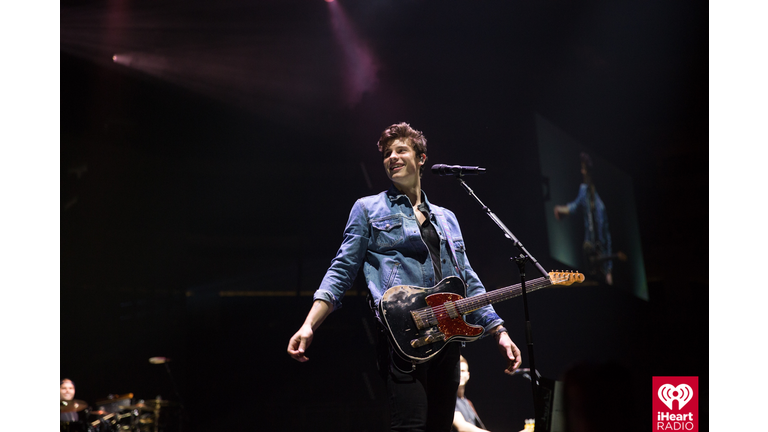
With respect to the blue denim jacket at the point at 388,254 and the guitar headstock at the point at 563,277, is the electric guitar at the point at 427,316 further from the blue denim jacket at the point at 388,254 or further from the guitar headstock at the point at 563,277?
the guitar headstock at the point at 563,277

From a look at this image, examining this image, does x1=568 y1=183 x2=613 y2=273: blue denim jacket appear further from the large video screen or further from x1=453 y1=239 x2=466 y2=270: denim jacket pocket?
x1=453 y1=239 x2=466 y2=270: denim jacket pocket

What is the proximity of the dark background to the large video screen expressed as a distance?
3.3 inches

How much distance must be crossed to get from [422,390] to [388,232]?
63 cm

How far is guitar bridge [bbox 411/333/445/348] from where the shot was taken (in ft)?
6.31

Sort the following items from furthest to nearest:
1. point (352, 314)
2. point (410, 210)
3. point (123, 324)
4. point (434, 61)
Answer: point (352, 314) < point (123, 324) < point (434, 61) < point (410, 210)

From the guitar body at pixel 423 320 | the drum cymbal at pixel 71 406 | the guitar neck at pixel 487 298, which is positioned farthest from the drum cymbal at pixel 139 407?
the guitar neck at pixel 487 298

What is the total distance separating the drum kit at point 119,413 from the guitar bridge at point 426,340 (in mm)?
3529

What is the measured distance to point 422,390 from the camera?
74.3 inches

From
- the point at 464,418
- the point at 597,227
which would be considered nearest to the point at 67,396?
the point at 464,418

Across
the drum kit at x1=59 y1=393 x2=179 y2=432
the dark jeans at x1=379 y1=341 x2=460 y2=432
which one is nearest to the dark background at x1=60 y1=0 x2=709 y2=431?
the drum kit at x1=59 y1=393 x2=179 y2=432
